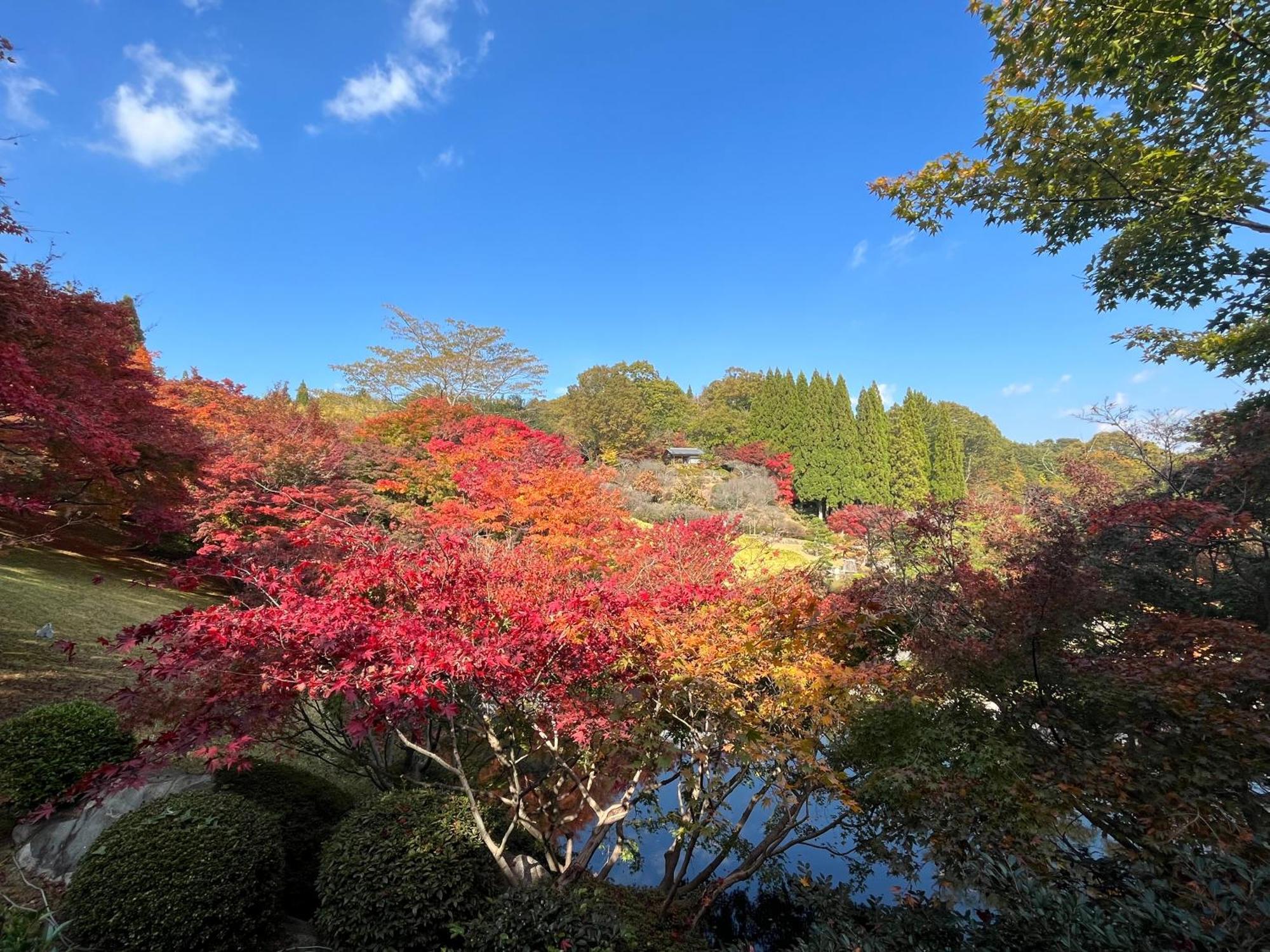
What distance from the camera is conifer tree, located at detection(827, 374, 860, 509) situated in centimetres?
2945

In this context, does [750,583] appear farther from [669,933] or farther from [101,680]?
[101,680]

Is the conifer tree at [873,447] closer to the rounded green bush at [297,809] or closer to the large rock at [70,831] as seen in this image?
the rounded green bush at [297,809]

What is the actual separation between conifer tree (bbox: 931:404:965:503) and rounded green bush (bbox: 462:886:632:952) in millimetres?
33122

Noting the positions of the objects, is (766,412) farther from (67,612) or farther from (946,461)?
(67,612)

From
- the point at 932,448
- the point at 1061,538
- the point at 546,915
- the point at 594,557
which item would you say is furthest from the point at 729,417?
the point at 546,915

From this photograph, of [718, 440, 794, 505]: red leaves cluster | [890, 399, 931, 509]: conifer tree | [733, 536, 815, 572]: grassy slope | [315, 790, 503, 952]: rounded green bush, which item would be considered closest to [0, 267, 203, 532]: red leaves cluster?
[315, 790, 503, 952]: rounded green bush

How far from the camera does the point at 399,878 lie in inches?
130

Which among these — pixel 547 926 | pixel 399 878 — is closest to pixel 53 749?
pixel 399 878

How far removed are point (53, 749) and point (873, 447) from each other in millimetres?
32814

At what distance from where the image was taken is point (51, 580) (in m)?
9.42

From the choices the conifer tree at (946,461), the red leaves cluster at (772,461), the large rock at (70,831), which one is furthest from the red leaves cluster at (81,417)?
the conifer tree at (946,461)

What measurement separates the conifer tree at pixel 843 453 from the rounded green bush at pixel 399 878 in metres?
28.5

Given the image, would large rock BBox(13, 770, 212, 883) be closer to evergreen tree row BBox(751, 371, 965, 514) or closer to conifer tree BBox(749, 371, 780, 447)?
evergreen tree row BBox(751, 371, 965, 514)

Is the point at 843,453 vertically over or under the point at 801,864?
over
